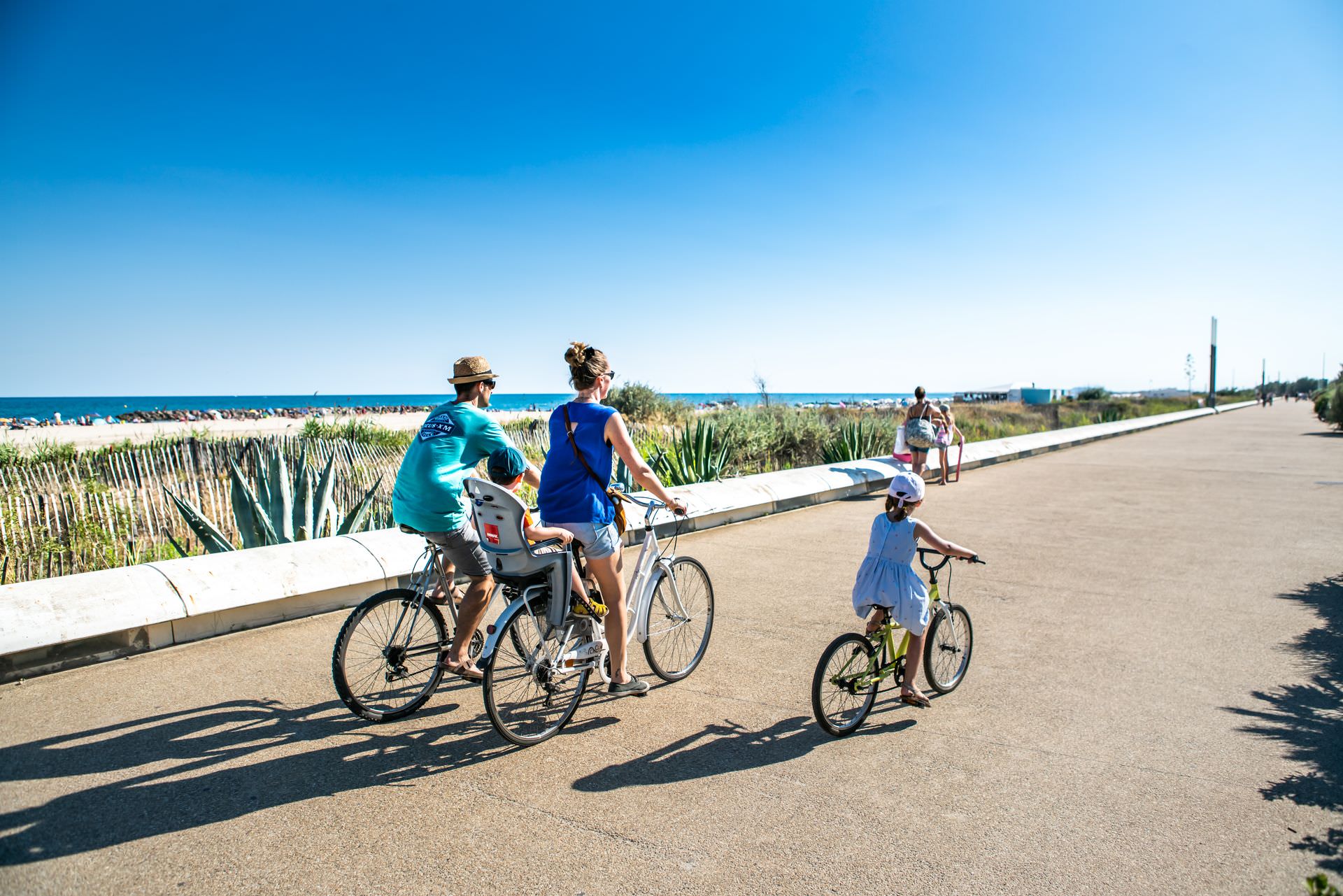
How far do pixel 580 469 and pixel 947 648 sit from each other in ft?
7.77

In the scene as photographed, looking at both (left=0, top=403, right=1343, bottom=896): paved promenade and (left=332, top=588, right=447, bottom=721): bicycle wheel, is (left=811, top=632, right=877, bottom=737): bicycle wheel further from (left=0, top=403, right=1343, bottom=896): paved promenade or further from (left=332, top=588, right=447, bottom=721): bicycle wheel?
(left=332, top=588, right=447, bottom=721): bicycle wheel

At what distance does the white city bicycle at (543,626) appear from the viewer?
378 centimetres

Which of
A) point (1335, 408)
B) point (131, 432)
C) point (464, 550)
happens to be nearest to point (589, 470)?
point (464, 550)

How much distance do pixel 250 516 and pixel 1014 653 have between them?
654cm

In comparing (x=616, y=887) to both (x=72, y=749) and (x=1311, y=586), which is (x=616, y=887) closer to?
(x=72, y=749)

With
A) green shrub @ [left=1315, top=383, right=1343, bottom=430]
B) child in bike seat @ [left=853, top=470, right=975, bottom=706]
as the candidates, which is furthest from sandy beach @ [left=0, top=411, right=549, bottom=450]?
green shrub @ [left=1315, top=383, right=1343, bottom=430]

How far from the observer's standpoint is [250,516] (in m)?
7.12

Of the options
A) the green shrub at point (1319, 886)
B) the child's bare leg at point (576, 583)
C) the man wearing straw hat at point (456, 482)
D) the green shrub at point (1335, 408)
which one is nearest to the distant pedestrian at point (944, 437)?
the child's bare leg at point (576, 583)

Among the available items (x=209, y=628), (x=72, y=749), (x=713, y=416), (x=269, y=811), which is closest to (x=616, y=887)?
(x=269, y=811)

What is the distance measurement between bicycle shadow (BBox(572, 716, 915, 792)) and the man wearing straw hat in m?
1.11

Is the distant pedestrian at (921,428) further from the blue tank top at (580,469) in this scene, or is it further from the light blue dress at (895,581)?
the blue tank top at (580,469)

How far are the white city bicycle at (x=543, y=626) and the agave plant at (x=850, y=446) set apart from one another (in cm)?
1199

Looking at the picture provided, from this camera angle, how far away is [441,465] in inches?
161

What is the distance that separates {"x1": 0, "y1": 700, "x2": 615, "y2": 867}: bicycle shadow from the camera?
3148 mm
